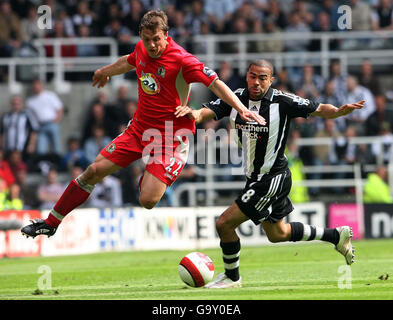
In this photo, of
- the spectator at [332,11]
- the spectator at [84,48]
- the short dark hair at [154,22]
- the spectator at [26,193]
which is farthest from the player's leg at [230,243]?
the spectator at [332,11]

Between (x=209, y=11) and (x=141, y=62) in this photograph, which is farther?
(x=209, y=11)

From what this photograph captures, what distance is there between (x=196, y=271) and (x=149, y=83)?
2.20 metres

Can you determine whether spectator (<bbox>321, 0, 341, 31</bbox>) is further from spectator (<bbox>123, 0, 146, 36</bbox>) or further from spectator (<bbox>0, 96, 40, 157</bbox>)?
spectator (<bbox>0, 96, 40, 157</bbox>)

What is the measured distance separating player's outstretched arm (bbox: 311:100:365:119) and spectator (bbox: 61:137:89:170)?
9.58m

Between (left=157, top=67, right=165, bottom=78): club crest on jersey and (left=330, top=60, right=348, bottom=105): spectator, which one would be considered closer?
(left=157, top=67, right=165, bottom=78): club crest on jersey

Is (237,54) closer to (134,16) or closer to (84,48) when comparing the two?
(134,16)

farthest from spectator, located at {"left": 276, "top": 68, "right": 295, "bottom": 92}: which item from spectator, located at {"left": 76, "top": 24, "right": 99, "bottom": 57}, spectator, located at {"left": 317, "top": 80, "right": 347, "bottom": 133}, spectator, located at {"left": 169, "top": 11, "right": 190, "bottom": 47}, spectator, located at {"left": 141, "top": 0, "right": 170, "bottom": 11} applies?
spectator, located at {"left": 76, "top": 24, "right": 99, "bottom": 57}

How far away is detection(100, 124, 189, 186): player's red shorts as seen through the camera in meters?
9.96

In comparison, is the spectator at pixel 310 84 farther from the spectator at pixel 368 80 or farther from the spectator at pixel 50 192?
the spectator at pixel 50 192

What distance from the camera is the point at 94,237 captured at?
1647cm
